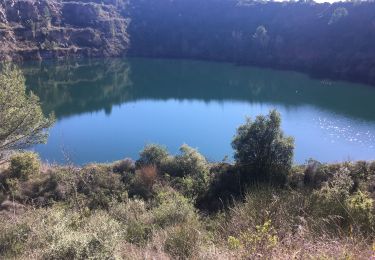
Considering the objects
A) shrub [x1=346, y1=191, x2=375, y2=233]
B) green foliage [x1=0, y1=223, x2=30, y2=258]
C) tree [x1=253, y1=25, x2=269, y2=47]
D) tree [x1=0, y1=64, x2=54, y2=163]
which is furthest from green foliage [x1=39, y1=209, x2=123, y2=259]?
tree [x1=253, y1=25, x2=269, y2=47]

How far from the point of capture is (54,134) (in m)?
36.2

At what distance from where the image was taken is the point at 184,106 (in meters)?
50.7

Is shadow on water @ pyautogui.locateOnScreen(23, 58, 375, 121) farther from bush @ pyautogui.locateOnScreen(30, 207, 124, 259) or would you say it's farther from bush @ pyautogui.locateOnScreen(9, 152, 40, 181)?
bush @ pyautogui.locateOnScreen(30, 207, 124, 259)

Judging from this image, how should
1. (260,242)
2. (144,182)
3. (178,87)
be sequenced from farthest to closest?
(178,87) < (144,182) < (260,242)

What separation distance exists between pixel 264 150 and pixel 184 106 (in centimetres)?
3015

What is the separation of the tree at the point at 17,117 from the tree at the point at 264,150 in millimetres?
9403

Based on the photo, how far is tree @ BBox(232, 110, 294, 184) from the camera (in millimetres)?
20797

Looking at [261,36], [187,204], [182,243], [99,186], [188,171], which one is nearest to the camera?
[182,243]

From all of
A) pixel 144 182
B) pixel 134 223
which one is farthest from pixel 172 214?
pixel 144 182

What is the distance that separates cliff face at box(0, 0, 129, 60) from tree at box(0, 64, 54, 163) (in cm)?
5886

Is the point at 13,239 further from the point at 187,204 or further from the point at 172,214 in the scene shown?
the point at 187,204

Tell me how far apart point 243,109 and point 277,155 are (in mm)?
28112

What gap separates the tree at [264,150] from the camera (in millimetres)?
20797

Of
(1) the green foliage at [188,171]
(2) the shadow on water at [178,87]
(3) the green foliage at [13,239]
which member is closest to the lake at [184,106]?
(2) the shadow on water at [178,87]
